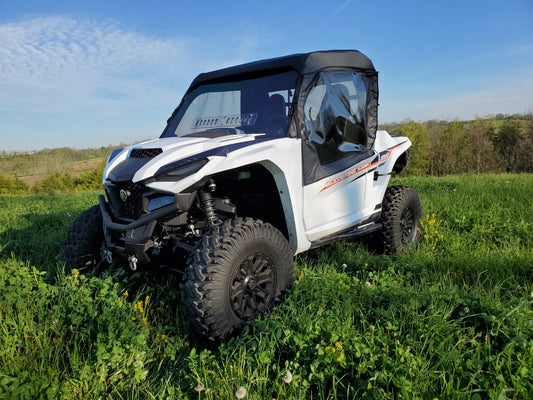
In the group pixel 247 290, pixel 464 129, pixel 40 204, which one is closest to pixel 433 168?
pixel 464 129

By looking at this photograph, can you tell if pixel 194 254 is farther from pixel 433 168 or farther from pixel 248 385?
pixel 433 168

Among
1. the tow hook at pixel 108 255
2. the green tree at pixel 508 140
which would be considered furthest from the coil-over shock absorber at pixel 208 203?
the green tree at pixel 508 140

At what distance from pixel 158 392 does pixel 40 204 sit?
24.8 feet

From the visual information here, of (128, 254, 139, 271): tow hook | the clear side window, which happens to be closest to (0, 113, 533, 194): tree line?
the clear side window

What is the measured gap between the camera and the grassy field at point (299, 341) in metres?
1.97

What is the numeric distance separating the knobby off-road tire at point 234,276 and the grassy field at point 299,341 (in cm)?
15

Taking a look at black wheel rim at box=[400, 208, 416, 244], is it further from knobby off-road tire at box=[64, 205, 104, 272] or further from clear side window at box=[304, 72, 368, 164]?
knobby off-road tire at box=[64, 205, 104, 272]

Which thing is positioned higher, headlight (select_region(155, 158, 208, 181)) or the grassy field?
headlight (select_region(155, 158, 208, 181))

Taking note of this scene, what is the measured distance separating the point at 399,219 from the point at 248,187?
2.01 metres

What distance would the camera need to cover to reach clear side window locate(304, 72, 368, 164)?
135 inches

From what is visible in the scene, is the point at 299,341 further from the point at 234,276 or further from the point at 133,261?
the point at 133,261

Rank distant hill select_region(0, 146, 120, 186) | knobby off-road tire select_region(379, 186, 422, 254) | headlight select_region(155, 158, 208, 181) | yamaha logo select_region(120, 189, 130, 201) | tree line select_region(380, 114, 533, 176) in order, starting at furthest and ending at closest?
distant hill select_region(0, 146, 120, 186)
tree line select_region(380, 114, 533, 176)
knobby off-road tire select_region(379, 186, 422, 254)
yamaha logo select_region(120, 189, 130, 201)
headlight select_region(155, 158, 208, 181)

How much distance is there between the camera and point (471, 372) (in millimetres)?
2006

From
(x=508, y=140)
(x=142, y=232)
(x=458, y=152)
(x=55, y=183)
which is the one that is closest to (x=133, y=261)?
(x=142, y=232)
